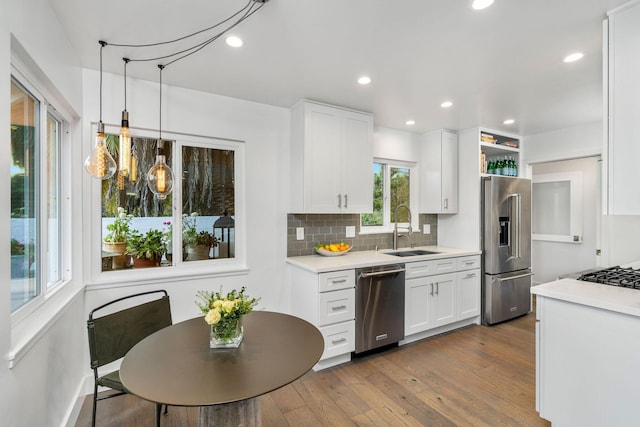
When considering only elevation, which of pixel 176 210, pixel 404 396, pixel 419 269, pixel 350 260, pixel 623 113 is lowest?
pixel 404 396

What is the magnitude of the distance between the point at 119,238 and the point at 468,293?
12.1 ft

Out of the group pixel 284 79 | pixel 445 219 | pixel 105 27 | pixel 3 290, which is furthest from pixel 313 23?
pixel 445 219

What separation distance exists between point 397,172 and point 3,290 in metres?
3.79

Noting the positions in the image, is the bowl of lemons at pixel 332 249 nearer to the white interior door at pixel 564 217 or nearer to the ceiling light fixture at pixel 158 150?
the ceiling light fixture at pixel 158 150

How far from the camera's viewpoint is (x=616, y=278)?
6.47 ft

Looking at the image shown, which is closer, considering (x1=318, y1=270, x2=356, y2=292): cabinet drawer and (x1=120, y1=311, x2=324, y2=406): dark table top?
(x1=120, y1=311, x2=324, y2=406): dark table top

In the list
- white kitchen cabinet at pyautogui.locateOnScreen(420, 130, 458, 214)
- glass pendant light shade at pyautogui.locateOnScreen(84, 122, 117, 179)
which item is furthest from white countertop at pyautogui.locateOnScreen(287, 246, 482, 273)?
glass pendant light shade at pyautogui.locateOnScreen(84, 122, 117, 179)

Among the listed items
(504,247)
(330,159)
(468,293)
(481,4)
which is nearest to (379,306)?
(468,293)

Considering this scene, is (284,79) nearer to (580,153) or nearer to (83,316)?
(83,316)

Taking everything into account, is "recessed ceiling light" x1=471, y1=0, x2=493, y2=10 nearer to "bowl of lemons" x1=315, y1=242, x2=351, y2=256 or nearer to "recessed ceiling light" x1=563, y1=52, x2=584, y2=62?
"recessed ceiling light" x1=563, y1=52, x2=584, y2=62

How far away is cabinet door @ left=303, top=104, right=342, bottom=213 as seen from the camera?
2938 mm

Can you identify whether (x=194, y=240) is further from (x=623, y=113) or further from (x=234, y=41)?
(x=623, y=113)

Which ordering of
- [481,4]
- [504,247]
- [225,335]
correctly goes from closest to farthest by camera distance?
[225,335], [481,4], [504,247]

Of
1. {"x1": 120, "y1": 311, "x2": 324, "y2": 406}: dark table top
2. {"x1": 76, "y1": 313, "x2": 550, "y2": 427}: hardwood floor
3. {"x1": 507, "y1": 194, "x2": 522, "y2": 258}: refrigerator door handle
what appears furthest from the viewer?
{"x1": 507, "y1": 194, "x2": 522, "y2": 258}: refrigerator door handle
